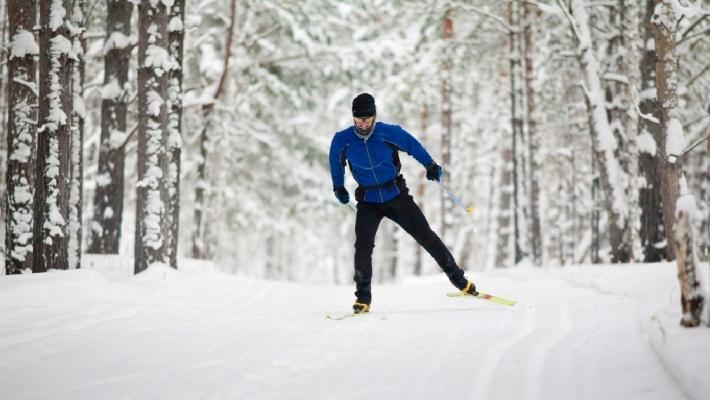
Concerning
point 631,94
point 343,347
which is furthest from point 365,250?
point 631,94

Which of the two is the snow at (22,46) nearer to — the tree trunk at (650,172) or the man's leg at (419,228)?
the man's leg at (419,228)

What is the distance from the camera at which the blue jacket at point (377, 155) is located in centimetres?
544

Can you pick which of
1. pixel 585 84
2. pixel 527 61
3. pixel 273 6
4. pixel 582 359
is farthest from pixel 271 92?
pixel 582 359

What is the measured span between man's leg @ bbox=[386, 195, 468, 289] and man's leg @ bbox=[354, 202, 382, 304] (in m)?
0.18

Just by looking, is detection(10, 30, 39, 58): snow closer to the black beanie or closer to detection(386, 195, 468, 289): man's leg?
the black beanie

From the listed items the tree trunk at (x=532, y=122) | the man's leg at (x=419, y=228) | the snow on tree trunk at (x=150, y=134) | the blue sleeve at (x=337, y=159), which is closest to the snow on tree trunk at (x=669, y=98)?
the man's leg at (x=419, y=228)

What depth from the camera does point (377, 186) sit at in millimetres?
5520

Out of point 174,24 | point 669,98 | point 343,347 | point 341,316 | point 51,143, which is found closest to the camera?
point 343,347

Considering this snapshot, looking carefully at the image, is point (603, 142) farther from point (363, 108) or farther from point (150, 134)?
point (150, 134)

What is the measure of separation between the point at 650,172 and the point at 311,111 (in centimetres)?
931

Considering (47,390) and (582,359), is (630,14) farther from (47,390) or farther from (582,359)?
(47,390)

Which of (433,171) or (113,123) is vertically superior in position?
(113,123)

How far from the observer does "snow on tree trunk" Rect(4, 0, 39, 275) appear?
666 centimetres

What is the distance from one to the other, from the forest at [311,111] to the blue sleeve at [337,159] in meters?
3.00
